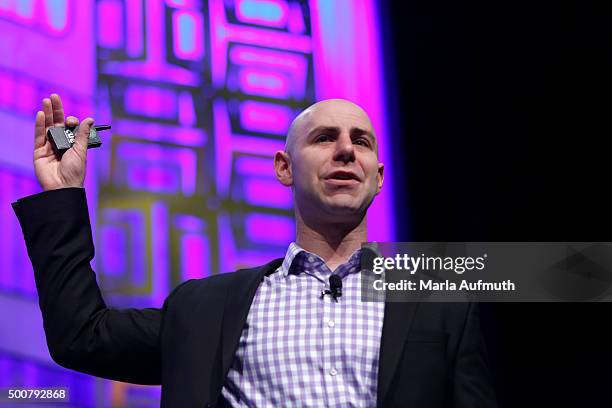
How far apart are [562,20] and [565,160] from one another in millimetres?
484

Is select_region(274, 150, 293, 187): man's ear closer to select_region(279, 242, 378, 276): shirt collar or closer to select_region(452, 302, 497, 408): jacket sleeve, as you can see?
select_region(279, 242, 378, 276): shirt collar

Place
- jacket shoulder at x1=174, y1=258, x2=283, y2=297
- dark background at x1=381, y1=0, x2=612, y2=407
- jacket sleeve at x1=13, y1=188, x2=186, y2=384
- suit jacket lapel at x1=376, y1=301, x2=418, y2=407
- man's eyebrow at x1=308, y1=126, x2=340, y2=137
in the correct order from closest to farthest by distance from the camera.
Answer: suit jacket lapel at x1=376, y1=301, x2=418, y2=407, jacket sleeve at x1=13, y1=188, x2=186, y2=384, jacket shoulder at x1=174, y1=258, x2=283, y2=297, man's eyebrow at x1=308, y1=126, x2=340, y2=137, dark background at x1=381, y1=0, x2=612, y2=407

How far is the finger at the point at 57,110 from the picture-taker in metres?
1.77

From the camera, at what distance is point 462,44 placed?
2.87 m

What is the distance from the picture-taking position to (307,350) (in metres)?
1.65

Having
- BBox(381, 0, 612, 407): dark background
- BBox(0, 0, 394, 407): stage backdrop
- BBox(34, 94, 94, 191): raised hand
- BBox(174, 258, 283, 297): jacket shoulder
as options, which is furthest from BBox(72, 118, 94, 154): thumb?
BBox(381, 0, 612, 407): dark background

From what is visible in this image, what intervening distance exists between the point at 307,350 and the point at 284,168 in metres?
0.51

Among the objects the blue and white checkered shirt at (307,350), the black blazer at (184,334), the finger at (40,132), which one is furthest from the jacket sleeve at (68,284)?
the blue and white checkered shirt at (307,350)

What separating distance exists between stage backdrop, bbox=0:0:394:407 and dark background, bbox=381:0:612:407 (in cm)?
15

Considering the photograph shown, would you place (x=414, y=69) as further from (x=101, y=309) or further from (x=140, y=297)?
(x=101, y=309)

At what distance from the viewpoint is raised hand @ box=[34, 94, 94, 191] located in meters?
1.73

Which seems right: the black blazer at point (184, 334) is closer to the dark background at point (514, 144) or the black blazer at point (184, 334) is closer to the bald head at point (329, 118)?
the bald head at point (329, 118)

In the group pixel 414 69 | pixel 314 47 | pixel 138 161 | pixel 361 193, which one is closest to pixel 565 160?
pixel 414 69

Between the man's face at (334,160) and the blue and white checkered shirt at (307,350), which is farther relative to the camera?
the man's face at (334,160)
